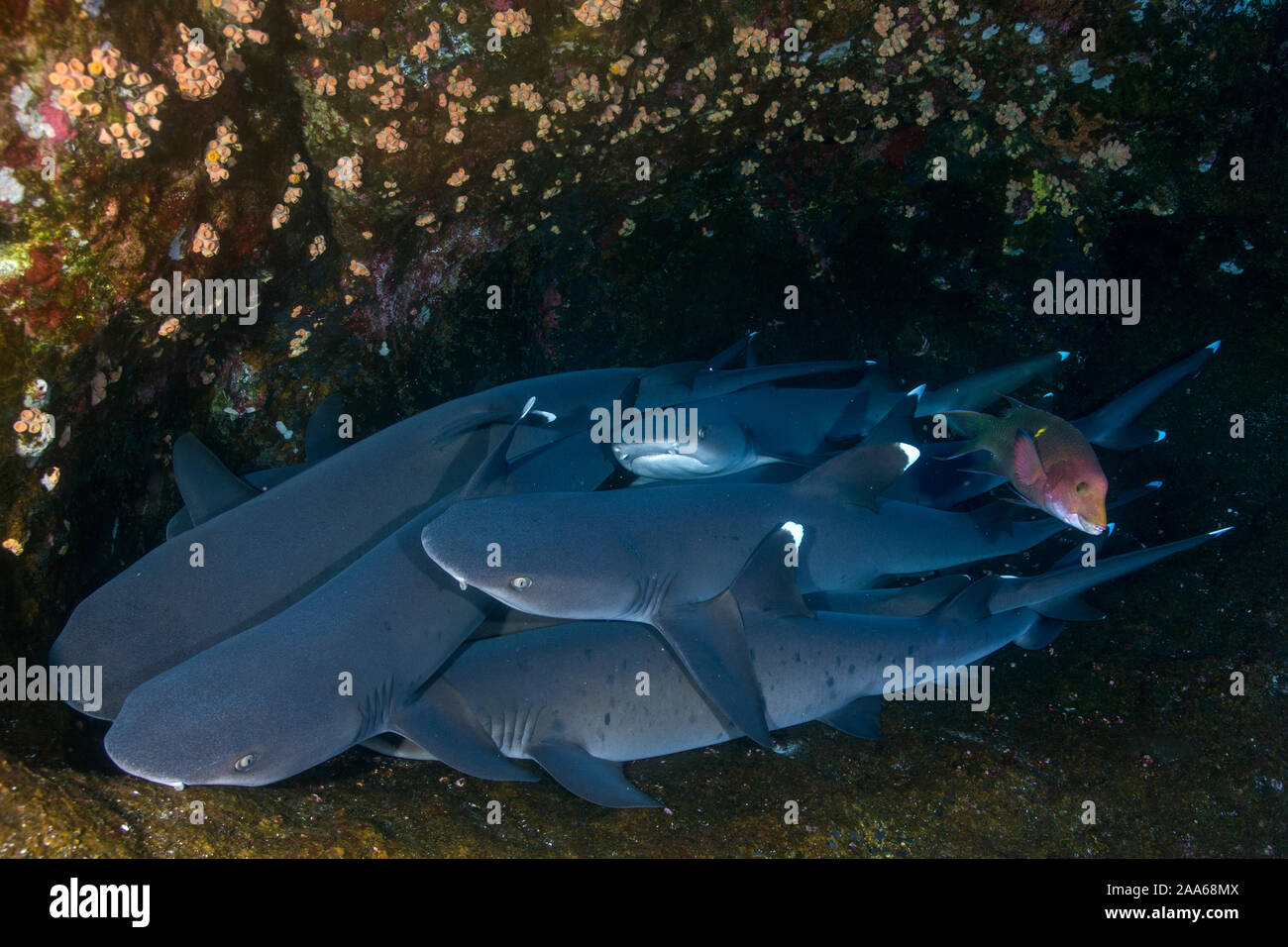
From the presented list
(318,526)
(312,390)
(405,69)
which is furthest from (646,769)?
(405,69)

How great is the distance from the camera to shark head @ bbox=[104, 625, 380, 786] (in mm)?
2379

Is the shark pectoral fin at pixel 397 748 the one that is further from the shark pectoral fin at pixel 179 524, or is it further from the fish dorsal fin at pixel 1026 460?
the fish dorsal fin at pixel 1026 460

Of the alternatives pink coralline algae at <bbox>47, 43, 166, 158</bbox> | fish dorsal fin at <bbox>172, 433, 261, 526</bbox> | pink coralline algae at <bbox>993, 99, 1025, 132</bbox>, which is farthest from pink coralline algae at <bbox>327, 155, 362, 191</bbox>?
pink coralline algae at <bbox>993, 99, 1025, 132</bbox>

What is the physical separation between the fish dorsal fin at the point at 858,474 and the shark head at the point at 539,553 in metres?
1.05

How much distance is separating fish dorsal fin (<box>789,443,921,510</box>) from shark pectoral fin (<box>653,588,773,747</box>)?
0.79 meters

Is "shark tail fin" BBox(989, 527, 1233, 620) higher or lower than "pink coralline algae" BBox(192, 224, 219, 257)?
lower

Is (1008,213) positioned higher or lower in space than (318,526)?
higher

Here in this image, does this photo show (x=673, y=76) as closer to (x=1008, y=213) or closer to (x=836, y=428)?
(x=836, y=428)

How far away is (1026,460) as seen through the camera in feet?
11.5

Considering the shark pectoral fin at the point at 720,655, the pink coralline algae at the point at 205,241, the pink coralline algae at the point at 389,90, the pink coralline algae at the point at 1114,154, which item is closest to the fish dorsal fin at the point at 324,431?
the pink coralline algae at the point at 205,241

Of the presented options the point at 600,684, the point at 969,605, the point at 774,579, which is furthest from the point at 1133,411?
the point at 600,684

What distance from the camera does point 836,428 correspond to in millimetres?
4520

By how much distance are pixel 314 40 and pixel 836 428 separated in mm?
3386

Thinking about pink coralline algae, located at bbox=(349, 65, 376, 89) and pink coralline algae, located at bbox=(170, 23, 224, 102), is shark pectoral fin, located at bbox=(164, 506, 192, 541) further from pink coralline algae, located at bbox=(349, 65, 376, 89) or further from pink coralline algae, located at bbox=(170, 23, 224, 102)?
pink coralline algae, located at bbox=(349, 65, 376, 89)
